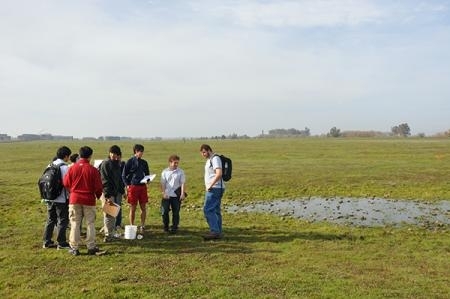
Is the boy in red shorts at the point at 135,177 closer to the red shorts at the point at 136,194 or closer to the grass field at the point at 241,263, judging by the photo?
the red shorts at the point at 136,194

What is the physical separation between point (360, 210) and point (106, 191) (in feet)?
36.0

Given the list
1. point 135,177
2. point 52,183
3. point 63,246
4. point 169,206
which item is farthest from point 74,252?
point 169,206

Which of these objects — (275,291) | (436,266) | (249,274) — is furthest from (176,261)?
(436,266)

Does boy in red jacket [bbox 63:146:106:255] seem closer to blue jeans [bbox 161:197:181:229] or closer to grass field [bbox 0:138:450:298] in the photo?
grass field [bbox 0:138:450:298]

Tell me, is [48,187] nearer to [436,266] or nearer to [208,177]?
[208,177]

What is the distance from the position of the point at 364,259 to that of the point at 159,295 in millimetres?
5144

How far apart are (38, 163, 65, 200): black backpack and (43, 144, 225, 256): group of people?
0.11m

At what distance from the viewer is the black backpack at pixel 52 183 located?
11472 mm

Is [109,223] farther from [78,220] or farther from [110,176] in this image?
[78,220]

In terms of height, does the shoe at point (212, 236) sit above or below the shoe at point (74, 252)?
below

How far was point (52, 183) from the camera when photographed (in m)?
11.5

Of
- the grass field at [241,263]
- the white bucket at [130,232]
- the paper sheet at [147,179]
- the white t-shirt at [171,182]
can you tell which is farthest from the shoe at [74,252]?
the white t-shirt at [171,182]

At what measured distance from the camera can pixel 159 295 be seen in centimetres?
835

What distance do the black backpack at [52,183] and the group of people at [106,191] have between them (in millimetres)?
106
